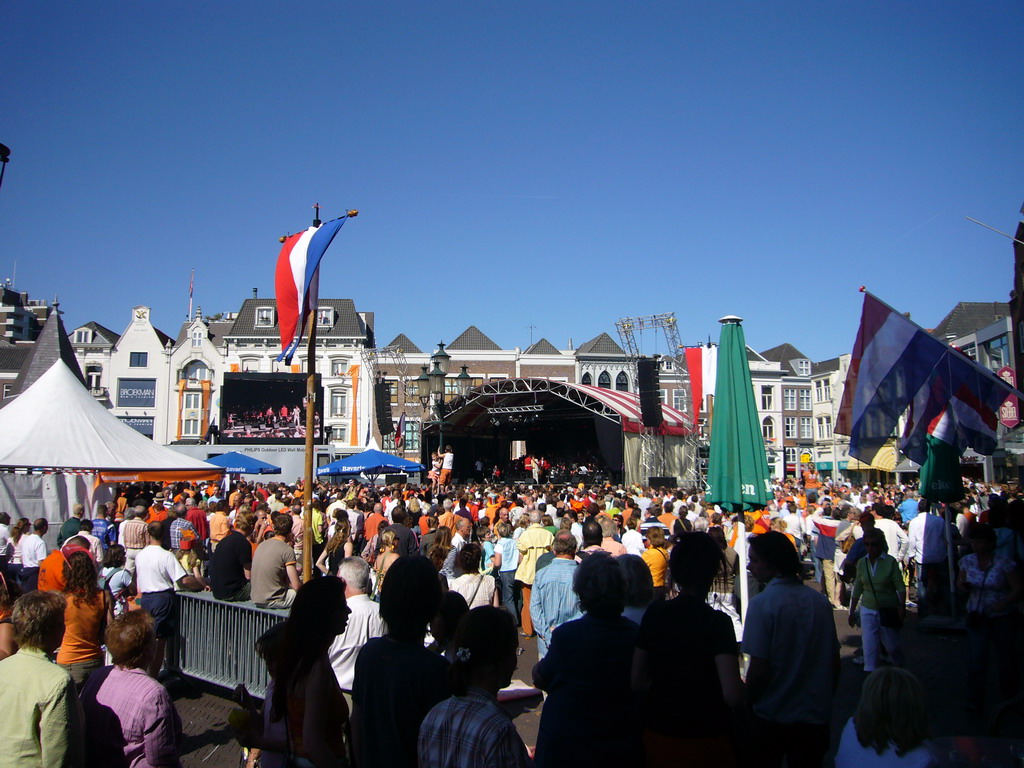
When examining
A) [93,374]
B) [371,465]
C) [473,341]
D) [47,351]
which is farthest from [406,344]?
[371,465]

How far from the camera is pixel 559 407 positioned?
3656 cm

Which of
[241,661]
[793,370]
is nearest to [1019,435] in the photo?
[241,661]

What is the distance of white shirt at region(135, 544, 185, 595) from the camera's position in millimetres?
6977

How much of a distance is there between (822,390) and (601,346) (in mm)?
18585

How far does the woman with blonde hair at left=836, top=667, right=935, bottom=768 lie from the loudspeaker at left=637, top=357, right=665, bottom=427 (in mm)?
25116

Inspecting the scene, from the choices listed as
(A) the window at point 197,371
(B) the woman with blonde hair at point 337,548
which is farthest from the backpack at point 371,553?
(A) the window at point 197,371

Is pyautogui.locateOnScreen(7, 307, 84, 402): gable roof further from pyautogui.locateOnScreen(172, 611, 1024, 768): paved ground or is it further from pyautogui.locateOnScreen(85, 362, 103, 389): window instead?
pyautogui.locateOnScreen(172, 611, 1024, 768): paved ground

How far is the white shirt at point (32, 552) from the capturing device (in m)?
8.86

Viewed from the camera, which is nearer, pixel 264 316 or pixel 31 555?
pixel 31 555

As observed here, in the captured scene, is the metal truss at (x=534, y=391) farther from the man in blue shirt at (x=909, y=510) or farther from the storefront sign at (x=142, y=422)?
the storefront sign at (x=142, y=422)

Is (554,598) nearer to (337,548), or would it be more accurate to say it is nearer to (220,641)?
(220,641)

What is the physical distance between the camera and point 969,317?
45094 millimetres

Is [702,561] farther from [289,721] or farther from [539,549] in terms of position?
[539,549]

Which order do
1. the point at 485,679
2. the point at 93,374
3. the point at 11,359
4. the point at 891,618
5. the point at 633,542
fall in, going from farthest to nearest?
the point at 11,359 → the point at 93,374 → the point at 633,542 → the point at 891,618 → the point at 485,679
